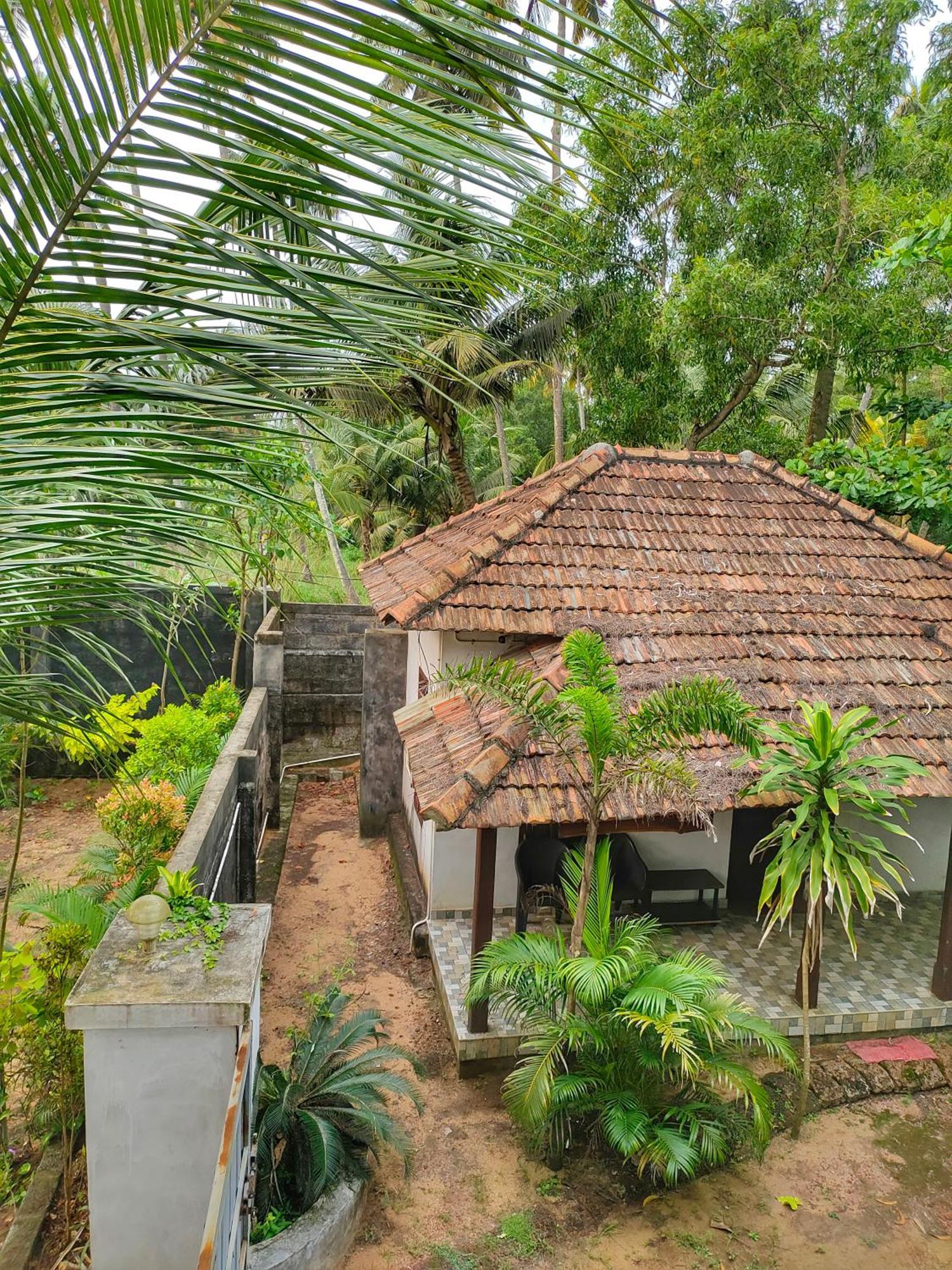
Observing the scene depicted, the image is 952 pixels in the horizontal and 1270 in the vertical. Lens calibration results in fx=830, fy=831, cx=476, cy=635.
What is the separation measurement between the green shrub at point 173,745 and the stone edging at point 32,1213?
3909mm

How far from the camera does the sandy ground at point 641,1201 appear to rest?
4574 millimetres

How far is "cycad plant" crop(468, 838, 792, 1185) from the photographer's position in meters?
4.75

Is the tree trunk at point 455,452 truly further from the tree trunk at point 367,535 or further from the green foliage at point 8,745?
the green foliage at point 8,745

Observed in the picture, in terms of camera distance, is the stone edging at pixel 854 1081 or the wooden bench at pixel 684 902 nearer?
the stone edging at pixel 854 1081

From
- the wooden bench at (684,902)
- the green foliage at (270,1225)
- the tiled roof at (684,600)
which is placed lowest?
the green foliage at (270,1225)

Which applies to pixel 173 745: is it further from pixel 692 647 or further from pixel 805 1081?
pixel 805 1081

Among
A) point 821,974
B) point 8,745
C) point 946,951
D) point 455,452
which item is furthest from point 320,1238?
point 455,452

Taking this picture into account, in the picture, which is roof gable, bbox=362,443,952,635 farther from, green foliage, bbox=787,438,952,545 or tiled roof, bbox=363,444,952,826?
green foliage, bbox=787,438,952,545

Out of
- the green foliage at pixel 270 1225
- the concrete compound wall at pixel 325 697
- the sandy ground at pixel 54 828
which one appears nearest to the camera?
the green foliage at pixel 270 1225

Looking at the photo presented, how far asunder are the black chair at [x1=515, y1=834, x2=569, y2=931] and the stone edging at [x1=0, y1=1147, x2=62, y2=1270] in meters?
3.56

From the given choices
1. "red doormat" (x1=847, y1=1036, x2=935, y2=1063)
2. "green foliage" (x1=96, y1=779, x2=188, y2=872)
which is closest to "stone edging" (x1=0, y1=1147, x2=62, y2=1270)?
"green foliage" (x1=96, y1=779, x2=188, y2=872)

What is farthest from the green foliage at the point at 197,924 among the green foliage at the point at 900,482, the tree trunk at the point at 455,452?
the tree trunk at the point at 455,452

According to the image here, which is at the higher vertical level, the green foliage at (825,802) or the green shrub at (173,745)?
the green foliage at (825,802)

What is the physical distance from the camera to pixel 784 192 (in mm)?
11117
